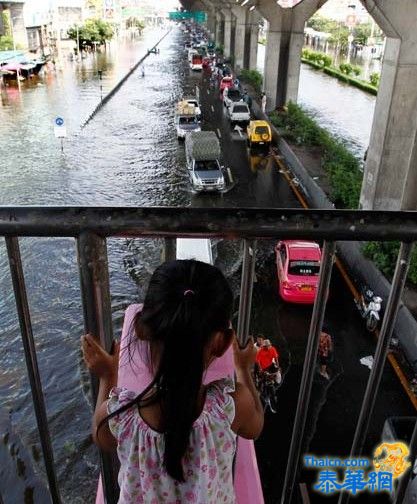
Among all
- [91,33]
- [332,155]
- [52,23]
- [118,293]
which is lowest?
[118,293]

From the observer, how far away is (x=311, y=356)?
1.43 metres

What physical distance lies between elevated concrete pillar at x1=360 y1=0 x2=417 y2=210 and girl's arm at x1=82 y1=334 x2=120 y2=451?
1074 centimetres

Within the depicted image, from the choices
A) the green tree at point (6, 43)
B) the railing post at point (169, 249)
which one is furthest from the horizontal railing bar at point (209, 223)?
the green tree at point (6, 43)

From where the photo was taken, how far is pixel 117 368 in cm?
140

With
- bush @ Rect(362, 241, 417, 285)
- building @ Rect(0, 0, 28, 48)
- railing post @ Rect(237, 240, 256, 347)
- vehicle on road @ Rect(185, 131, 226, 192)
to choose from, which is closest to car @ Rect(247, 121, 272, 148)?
vehicle on road @ Rect(185, 131, 226, 192)

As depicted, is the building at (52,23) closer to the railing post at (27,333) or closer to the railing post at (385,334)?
the railing post at (27,333)

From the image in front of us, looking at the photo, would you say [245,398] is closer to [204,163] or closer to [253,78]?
[204,163]

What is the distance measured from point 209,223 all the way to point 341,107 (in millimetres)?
30910

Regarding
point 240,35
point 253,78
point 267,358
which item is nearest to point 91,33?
point 240,35

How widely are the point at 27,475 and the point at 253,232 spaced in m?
6.40

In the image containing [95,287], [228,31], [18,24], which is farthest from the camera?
[228,31]

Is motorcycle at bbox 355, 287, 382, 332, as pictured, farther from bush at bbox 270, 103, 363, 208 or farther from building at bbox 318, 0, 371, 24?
building at bbox 318, 0, 371, 24

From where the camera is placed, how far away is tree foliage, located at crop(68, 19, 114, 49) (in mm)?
56266

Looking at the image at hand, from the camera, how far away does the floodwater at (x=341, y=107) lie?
23759mm
